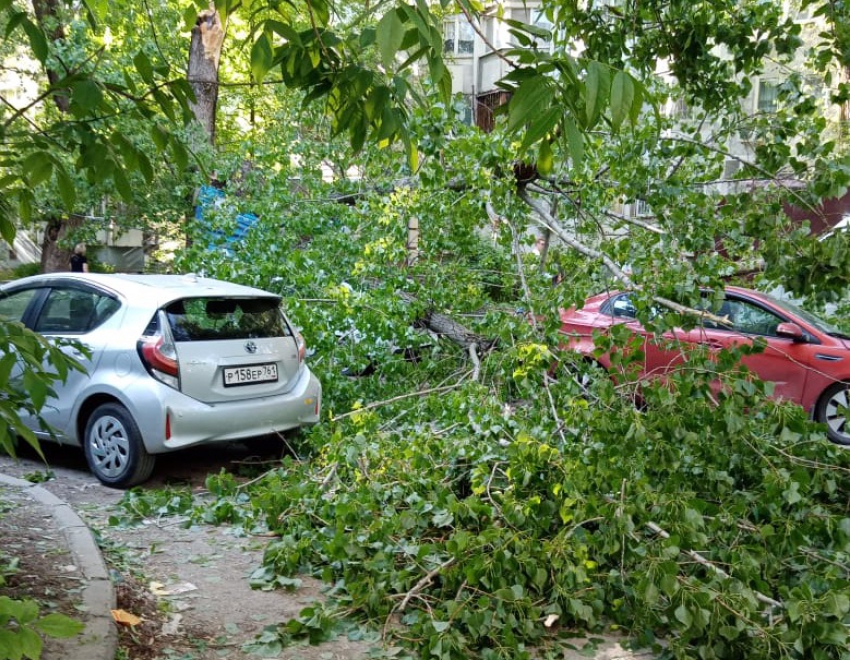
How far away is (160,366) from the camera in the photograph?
664 cm

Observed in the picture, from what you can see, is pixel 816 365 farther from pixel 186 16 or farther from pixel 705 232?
pixel 186 16

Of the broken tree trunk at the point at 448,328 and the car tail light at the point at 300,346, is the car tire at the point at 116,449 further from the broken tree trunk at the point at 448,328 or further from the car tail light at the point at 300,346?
the broken tree trunk at the point at 448,328

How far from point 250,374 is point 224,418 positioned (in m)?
0.50

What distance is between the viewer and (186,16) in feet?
13.4

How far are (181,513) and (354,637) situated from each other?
96.7 inches

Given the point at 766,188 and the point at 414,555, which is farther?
the point at 766,188

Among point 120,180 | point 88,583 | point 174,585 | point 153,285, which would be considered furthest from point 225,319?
point 120,180

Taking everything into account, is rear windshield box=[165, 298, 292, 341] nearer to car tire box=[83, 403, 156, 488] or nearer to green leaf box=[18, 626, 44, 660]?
car tire box=[83, 403, 156, 488]

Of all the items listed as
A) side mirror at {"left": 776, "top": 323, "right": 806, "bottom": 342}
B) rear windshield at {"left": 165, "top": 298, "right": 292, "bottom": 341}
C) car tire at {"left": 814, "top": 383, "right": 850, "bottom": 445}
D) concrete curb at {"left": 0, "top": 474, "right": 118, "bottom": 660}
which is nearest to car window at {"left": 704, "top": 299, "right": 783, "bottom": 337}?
side mirror at {"left": 776, "top": 323, "right": 806, "bottom": 342}

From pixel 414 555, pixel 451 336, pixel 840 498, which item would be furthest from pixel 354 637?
pixel 451 336

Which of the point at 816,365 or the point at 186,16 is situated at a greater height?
the point at 186,16

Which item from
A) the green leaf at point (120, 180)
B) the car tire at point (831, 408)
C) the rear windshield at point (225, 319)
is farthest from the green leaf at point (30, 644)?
the car tire at point (831, 408)

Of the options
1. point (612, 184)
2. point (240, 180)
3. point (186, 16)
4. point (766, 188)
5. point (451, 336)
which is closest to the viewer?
point (186, 16)

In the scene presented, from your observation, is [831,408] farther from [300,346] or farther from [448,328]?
[300,346]
